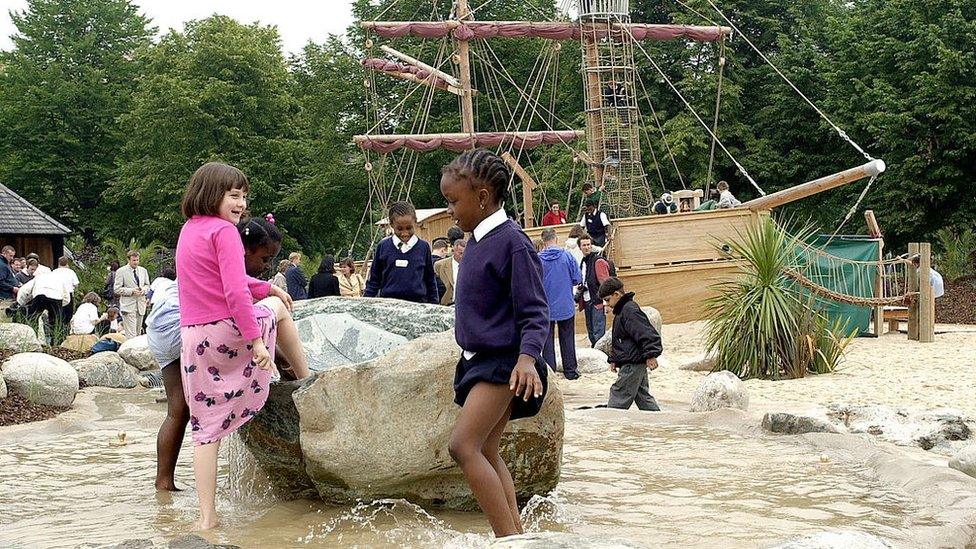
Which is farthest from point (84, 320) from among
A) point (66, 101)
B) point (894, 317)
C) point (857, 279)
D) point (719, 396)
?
point (66, 101)

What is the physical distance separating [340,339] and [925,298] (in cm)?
1238

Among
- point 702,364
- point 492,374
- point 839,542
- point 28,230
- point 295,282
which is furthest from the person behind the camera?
point 28,230

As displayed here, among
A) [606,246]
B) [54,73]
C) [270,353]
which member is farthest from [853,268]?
[54,73]

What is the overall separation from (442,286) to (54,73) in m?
38.1

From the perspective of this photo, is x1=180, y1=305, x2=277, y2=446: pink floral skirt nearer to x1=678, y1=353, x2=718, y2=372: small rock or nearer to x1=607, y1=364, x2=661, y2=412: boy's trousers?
x1=607, y1=364, x2=661, y2=412: boy's trousers

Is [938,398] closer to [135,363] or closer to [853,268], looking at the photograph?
[853,268]

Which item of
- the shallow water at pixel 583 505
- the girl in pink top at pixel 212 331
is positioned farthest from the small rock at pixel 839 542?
the girl in pink top at pixel 212 331

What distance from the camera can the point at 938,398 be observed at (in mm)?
11227

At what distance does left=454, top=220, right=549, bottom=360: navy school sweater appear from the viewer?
179 inches

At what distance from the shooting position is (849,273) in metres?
17.4

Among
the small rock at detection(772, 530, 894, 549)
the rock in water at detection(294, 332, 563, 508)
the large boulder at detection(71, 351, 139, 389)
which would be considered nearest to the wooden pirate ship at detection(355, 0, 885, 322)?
the large boulder at detection(71, 351, 139, 389)

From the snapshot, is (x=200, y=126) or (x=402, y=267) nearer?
(x=402, y=267)

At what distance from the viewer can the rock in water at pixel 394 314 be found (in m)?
7.18

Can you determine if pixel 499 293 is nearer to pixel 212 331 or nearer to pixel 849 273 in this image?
pixel 212 331
